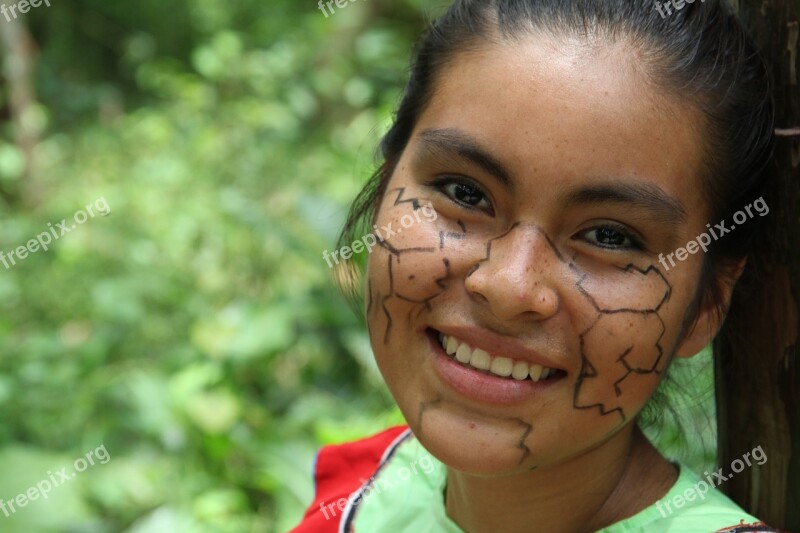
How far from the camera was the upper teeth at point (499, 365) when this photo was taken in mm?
1238

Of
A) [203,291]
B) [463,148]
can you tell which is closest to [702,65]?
[463,148]

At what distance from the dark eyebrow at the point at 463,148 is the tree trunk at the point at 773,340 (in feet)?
1.54

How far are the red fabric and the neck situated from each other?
36cm

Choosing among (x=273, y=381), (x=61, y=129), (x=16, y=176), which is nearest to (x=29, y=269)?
(x=16, y=176)

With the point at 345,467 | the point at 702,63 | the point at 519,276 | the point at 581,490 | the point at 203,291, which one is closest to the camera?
the point at 519,276

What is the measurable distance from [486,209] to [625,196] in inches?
7.6

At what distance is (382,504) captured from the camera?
65.3 inches

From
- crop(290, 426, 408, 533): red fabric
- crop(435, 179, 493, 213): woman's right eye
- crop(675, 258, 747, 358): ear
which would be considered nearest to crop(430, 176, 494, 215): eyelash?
crop(435, 179, 493, 213): woman's right eye

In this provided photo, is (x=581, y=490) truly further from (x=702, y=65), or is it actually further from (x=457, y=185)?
(x=702, y=65)

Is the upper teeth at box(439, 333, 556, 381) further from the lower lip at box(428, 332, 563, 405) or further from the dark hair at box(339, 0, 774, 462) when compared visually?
the dark hair at box(339, 0, 774, 462)

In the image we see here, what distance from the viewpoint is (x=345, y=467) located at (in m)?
1.83

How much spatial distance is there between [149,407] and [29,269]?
2023 millimetres

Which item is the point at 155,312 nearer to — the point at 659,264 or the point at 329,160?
the point at 329,160

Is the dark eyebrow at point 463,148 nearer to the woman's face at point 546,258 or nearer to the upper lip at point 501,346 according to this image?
the woman's face at point 546,258
